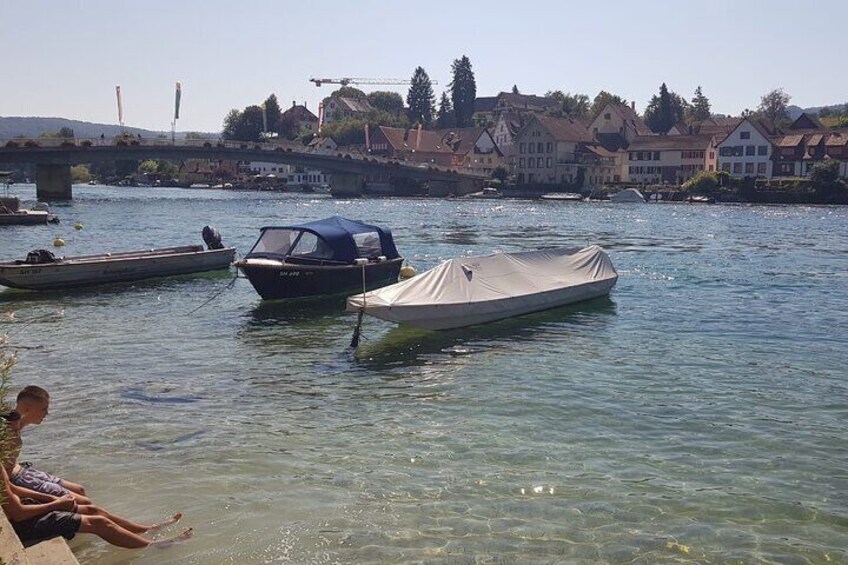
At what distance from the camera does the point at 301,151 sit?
395 feet

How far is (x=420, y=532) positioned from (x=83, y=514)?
12.6 ft

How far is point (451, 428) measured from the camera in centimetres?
1469

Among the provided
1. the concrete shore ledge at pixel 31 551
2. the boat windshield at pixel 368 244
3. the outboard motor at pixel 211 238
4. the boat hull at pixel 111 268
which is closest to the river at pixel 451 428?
the boat hull at pixel 111 268

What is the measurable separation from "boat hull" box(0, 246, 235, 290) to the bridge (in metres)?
63.5

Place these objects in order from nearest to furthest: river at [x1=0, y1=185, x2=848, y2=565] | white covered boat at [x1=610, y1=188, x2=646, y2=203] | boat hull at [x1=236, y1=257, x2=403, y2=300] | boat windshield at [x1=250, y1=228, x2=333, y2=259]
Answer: river at [x1=0, y1=185, x2=848, y2=565] → boat hull at [x1=236, y1=257, x2=403, y2=300] → boat windshield at [x1=250, y1=228, x2=333, y2=259] → white covered boat at [x1=610, y1=188, x2=646, y2=203]

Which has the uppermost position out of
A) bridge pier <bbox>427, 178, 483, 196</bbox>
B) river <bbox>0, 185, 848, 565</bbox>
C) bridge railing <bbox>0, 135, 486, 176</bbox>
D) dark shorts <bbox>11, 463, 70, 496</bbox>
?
bridge railing <bbox>0, 135, 486, 176</bbox>

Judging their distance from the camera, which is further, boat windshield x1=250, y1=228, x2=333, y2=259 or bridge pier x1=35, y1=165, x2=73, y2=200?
bridge pier x1=35, y1=165, x2=73, y2=200

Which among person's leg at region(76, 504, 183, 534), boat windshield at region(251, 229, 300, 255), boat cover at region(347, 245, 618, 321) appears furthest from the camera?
boat windshield at region(251, 229, 300, 255)

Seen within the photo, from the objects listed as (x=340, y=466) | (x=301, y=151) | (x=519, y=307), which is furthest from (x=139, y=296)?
(x=301, y=151)

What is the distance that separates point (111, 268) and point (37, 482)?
80.6 ft

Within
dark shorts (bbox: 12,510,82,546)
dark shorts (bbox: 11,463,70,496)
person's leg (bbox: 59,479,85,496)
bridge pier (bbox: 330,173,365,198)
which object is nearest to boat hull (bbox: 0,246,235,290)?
person's leg (bbox: 59,479,85,496)

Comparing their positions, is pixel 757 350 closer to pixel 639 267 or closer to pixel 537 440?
pixel 537 440

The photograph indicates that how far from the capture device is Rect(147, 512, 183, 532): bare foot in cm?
1030

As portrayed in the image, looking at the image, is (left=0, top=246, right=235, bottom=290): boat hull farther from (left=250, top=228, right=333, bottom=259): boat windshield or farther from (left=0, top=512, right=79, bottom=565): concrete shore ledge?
(left=0, top=512, right=79, bottom=565): concrete shore ledge
